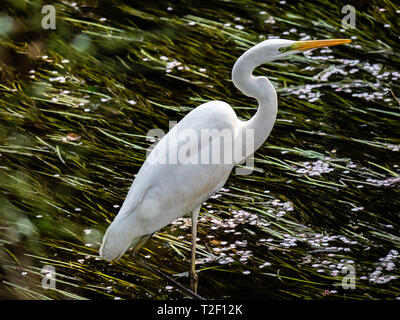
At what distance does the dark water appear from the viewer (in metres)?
4.23

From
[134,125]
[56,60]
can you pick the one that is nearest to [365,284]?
[134,125]

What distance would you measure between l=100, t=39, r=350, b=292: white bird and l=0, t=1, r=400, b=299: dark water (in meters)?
0.37

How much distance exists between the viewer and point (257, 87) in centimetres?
398

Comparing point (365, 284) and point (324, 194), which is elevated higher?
point (324, 194)

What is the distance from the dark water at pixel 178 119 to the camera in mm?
4234

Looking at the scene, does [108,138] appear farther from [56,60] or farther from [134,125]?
[56,60]

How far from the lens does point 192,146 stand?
4.00 m

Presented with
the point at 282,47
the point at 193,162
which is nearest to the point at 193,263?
the point at 193,162

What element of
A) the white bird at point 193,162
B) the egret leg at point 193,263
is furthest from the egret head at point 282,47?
the egret leg at point 193,263

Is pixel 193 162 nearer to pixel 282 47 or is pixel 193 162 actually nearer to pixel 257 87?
pixel 257 87

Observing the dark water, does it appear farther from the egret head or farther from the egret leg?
the egret head

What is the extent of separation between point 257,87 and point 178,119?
58.8 inches

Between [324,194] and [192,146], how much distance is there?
1.09 metres

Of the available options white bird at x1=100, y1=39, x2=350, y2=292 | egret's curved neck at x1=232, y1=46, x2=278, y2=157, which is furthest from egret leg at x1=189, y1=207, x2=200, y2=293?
egret's curved neck at x1=232, y1=46, x2=278, y2=157
